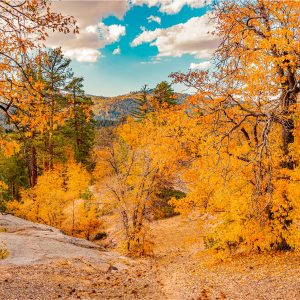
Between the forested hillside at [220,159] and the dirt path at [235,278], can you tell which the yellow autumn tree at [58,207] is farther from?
the dirt path at [235,278]

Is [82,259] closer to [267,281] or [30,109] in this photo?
[267,281]

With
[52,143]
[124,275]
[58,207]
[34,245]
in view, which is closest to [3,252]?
[34,245]

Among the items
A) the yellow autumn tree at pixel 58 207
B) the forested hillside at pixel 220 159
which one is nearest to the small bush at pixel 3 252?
the forested hillside at pixel 220 159

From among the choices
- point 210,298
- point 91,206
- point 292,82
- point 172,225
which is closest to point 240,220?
point 210,298

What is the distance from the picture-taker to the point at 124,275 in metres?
14.2

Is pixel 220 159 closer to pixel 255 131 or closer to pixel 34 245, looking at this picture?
pixel 255 131

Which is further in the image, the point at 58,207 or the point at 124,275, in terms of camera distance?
the point at 58,207

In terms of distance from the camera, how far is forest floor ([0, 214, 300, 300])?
33.6ft

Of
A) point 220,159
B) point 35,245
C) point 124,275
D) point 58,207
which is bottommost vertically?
point 124,275

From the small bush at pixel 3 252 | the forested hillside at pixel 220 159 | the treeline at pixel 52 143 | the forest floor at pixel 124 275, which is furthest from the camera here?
the treeline at pixel 52 143

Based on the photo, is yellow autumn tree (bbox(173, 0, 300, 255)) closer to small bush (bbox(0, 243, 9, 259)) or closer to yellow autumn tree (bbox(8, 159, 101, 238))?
small bush (bbox(0, 243, 9, 259))

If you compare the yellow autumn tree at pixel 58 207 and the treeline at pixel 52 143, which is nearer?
the yellow autumn tree at pixel 58 207

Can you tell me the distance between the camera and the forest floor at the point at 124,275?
10.2 metres

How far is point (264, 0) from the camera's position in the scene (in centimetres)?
1086
